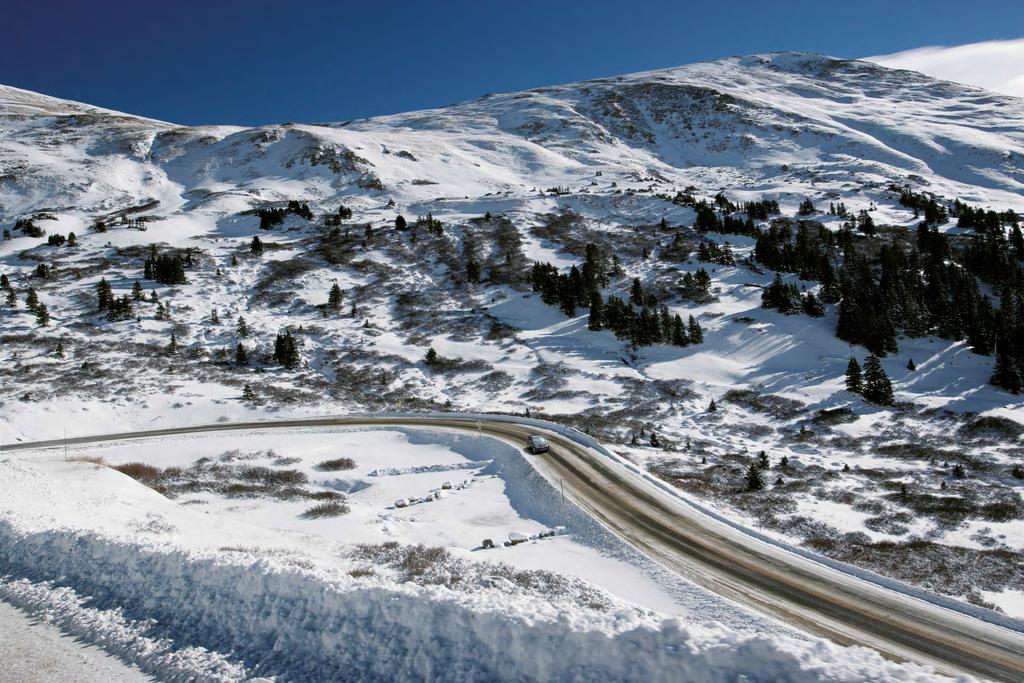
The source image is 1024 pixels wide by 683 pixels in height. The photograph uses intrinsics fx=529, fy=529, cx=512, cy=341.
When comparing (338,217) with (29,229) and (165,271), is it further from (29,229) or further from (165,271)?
(29,229)

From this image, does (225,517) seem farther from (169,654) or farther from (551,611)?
(551,611)

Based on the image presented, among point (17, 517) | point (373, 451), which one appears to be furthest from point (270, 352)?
point (17, 517)

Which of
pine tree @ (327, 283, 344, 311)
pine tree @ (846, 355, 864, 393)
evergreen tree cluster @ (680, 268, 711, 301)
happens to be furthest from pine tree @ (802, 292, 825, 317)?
pine tree @ (327, 283, 344, 311)

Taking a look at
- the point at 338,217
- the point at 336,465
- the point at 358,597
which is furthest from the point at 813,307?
the point at 338,217

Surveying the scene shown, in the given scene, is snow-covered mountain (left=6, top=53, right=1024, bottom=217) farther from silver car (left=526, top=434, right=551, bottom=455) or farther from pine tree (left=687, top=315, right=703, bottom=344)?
silver car (left=526, top=434, right=551, bottom=455)

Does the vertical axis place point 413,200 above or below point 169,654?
above

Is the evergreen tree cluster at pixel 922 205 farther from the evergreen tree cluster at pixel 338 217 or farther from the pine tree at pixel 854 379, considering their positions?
the evergreen tree cluster at pixel 338 217
